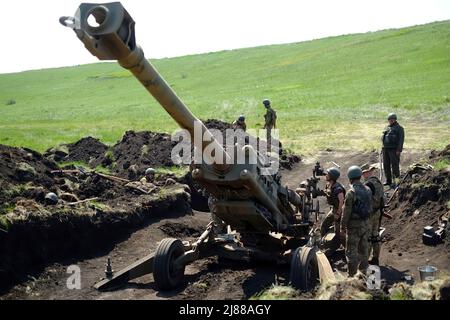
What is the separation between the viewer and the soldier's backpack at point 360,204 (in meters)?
10.2

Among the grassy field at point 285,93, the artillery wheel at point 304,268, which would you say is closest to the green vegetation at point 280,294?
the artillery wheel at point 304,268

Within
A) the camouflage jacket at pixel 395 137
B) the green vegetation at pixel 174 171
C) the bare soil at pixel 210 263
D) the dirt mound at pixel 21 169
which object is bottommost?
the bare soil at pixel 210 263

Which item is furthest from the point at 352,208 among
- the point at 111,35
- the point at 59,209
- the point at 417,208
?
the point at 59,209

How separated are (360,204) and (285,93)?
4265 cm

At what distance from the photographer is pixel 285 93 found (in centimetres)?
5228

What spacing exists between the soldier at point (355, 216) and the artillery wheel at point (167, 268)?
122 inches

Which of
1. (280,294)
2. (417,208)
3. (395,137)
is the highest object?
(395,137)

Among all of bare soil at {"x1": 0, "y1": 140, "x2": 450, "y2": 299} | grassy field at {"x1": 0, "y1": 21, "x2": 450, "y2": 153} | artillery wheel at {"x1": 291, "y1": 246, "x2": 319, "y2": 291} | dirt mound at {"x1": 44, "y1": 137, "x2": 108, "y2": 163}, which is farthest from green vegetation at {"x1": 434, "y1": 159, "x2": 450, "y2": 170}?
dirt mound at {"x1": 44, "y1": 137, "x2": 108, "y2": 163}

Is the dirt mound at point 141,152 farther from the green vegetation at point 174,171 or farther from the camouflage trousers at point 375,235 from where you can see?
the camouflage trousers at point 375,235

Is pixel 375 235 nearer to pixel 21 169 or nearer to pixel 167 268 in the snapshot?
pixel 167 268

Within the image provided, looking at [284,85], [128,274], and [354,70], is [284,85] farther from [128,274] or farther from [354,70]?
[128,274]

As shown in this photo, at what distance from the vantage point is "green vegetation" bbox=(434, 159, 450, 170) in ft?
Result: 49.1

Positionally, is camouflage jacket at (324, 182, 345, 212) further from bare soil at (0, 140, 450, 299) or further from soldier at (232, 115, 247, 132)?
soldier at (232, 115, 247, 132)
